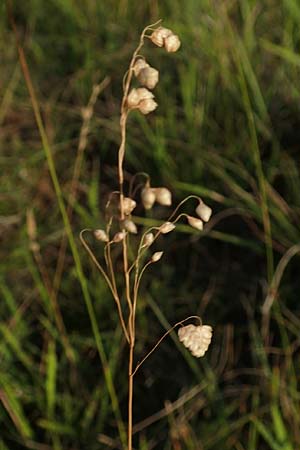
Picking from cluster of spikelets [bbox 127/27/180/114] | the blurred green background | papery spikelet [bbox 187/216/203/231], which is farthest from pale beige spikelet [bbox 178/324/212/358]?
the blurred green background

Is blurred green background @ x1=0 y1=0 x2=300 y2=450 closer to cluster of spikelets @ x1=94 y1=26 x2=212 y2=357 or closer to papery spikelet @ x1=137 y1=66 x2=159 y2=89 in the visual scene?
cluster of spikelets @ x1=94 y1=26 x2=212 y2=357

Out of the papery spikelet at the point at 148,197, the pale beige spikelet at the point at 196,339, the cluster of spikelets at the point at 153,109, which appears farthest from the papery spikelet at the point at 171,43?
the pale beige spikelet at the point at 196,339

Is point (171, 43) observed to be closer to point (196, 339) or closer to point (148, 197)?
point (148, 197)

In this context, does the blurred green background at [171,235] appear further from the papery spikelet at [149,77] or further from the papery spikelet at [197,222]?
the papery spikelet at [149,77]

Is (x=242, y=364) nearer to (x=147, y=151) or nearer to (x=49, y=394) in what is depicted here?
(x=49, y=394)

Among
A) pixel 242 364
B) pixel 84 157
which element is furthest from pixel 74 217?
pixel 242 364

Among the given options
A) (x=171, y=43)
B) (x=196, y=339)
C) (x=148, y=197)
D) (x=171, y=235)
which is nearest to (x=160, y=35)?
(x=171, y=43)
